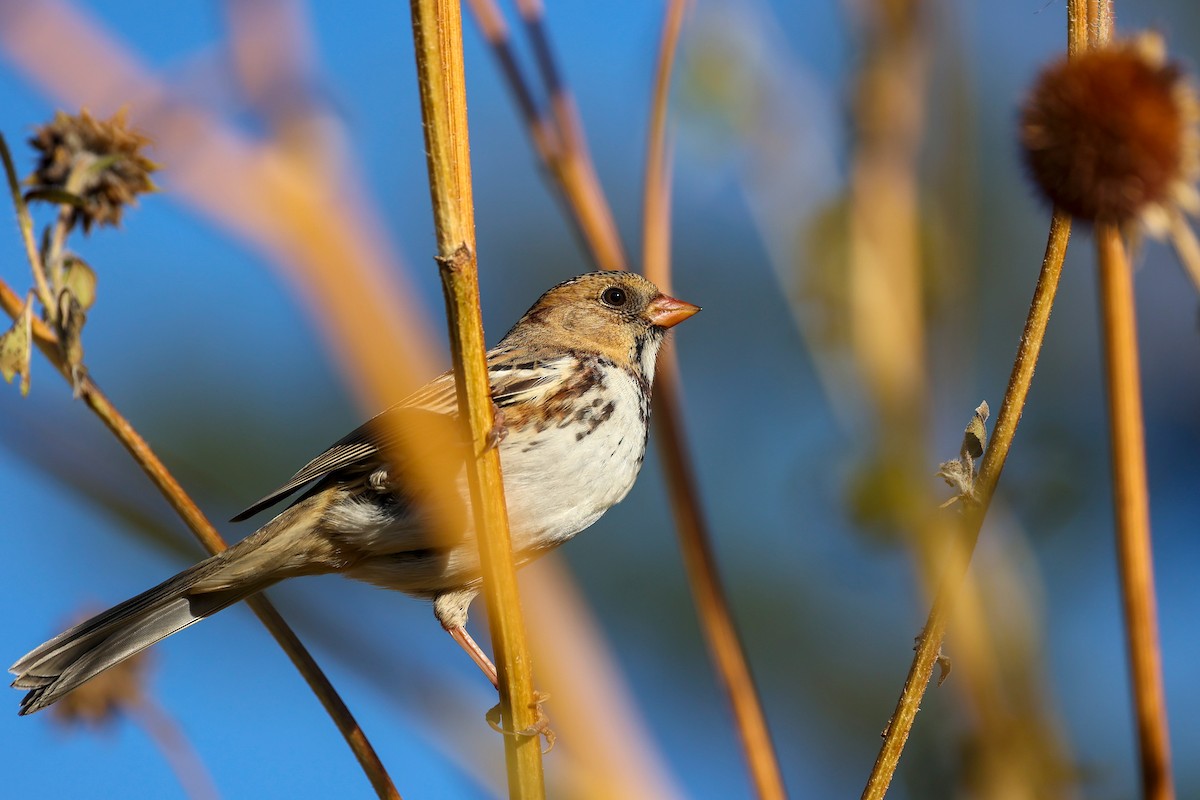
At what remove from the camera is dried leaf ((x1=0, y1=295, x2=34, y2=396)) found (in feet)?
6.44

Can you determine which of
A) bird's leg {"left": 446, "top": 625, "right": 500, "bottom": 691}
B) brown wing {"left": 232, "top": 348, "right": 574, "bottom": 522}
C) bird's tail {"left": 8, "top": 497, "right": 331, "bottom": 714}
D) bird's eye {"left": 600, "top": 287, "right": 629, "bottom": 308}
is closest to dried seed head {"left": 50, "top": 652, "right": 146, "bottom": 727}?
bird's tail {"left": 8, "top": 497, "right": 331, "bottom": 714}

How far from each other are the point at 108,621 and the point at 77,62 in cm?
207

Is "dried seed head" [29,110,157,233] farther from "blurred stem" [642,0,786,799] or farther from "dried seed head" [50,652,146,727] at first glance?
"dried seed head" [50,652,146,727]

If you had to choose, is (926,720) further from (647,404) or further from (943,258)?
(943,258)

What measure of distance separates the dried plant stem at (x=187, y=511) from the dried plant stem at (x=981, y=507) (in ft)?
2.65

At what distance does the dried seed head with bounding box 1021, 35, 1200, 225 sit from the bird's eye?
2.72 metres

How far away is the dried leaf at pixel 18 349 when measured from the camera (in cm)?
196

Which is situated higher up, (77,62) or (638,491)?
(77,62)

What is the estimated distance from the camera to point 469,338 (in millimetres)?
1783

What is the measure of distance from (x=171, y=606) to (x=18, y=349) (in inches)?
61.2

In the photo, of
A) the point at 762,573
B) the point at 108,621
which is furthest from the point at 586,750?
the point at 762,573

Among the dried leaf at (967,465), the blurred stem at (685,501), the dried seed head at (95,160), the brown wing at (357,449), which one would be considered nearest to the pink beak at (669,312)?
the brown wing at (357,449)

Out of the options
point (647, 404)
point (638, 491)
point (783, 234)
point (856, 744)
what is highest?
point (783, 234)

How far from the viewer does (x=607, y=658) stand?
1.98 m
